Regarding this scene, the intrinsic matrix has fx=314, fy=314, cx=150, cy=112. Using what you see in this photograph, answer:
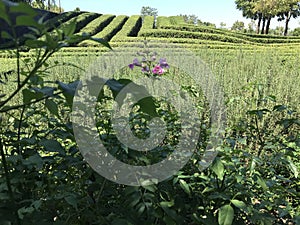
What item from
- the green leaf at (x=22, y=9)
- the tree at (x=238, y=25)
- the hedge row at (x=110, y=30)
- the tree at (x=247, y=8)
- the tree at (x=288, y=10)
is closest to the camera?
the green leaf at (x=22, y=9)

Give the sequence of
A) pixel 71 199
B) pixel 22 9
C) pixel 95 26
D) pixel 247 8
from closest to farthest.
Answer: pixel 22 9 < pixel 71 199 < pixel 95 26 < pixel 247 8

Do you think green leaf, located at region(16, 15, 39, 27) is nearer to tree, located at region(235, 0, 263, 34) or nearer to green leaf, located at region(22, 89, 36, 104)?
green leaf, located at region(22, 89, 36, 104)

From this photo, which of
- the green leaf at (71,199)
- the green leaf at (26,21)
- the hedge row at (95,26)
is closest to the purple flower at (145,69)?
the green leaf at (71,199)

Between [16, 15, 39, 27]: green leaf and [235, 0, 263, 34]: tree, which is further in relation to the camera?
[235, 0, 263, 34]: tree

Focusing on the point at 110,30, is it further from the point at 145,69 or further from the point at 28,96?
the point at 28,96

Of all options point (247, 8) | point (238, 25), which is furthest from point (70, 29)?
point (238, 25)

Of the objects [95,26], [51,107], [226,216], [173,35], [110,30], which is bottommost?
[226,216]

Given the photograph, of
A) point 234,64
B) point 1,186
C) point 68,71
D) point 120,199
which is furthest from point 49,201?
point 234,64

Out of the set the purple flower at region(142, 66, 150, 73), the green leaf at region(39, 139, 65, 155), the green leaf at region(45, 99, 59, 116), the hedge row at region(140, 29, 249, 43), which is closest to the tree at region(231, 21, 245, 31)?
the hedge row at region(140, 29, 249, 43)

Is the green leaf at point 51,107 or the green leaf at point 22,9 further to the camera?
the green leaf at point 51,107

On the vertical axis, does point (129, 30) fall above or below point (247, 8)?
below

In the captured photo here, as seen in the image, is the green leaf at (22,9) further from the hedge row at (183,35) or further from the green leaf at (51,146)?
the hedge row at (183,35)

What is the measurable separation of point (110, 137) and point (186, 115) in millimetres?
424

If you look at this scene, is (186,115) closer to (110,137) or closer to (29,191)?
(110,137)
